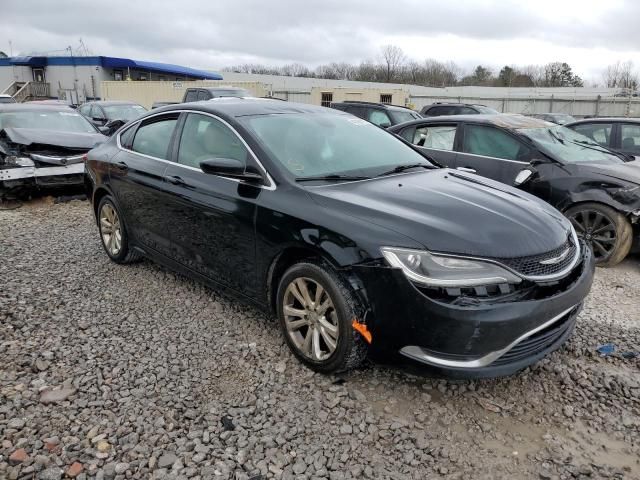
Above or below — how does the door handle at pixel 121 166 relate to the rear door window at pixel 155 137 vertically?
below

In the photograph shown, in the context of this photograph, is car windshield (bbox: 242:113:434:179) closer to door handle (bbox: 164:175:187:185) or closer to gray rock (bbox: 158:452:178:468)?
door handle (bbox: 164:175:187:185)

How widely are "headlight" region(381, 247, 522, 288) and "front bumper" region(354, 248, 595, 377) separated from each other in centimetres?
6

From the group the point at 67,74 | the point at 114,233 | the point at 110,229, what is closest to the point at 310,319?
the point at 114,233

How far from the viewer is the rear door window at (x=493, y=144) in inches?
229

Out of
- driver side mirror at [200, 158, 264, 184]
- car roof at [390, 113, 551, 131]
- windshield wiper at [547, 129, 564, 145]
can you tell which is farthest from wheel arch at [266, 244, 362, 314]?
windshield wiper at [547, 129, 564, 145]

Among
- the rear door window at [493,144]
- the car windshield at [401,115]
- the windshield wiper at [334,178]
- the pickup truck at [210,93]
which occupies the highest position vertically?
the pickup truck at [210,93]

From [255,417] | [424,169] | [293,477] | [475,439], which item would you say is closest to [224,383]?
[255,417]

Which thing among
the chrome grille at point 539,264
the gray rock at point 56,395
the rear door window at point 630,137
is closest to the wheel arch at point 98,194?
the gray rock at point 56,395

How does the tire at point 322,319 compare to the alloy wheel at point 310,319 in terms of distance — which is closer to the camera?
the tire at point 322,319

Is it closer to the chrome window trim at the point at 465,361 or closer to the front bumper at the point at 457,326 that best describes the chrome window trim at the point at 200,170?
the front bumper at the point at 457,326

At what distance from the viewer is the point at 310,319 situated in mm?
3104

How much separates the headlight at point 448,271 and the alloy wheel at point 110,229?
3.39 m

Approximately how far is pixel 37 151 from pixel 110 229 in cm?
399

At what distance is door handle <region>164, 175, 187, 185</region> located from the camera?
3959 mm
